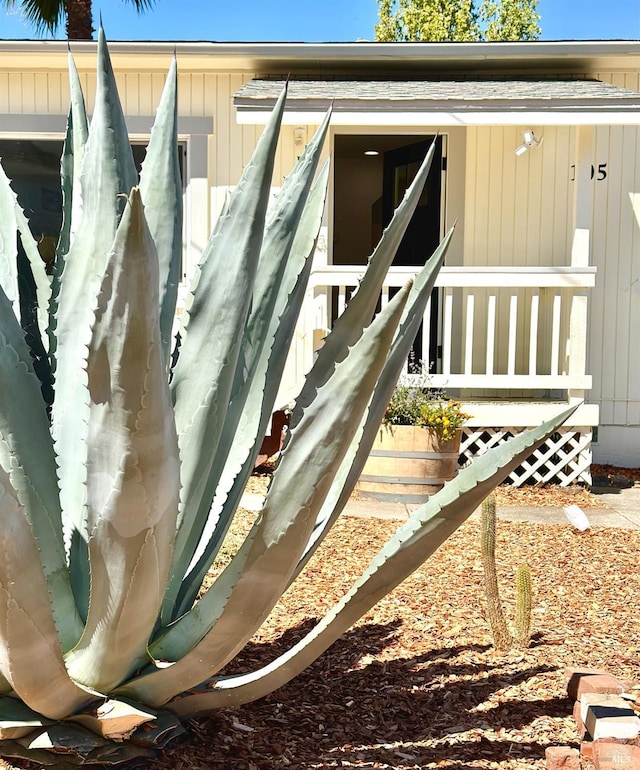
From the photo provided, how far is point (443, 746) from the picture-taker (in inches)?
88.1

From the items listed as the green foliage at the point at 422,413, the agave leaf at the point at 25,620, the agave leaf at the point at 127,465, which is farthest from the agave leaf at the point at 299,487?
the green foliage at the point at 422,413

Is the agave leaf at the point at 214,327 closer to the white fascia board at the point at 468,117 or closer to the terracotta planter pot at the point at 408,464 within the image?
the terracotta planter pot at the point at 408,464

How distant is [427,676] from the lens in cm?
271

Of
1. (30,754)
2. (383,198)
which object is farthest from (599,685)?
(383,198)

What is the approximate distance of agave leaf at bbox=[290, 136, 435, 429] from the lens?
186 cm

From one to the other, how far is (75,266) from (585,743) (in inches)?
69.5

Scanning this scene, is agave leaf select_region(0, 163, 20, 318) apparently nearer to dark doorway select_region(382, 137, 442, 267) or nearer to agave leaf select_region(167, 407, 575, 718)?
agave leaf select_region(167, 407, 575, 718)

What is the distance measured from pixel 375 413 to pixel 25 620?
86cm

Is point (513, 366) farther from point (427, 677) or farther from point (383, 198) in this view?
point (427, 677)

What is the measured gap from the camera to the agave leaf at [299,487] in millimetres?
1471

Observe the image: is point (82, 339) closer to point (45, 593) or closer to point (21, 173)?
point (45, 593)

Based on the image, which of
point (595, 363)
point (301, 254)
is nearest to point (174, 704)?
point (301, 254)

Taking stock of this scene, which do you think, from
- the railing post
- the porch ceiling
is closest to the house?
the railing post

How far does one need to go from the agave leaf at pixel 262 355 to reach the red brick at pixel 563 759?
985 mm
